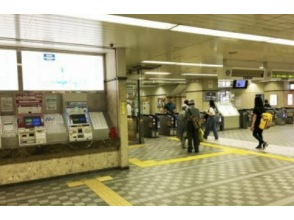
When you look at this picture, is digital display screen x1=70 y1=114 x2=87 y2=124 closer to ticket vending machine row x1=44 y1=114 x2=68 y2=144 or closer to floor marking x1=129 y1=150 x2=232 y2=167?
ticket vending machine row x1=44 y1=114 x2=68 y2=144

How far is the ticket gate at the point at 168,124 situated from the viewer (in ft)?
38.4

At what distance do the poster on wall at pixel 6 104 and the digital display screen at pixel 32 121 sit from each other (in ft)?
1.29

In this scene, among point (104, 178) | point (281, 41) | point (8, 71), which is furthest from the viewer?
point (281, 41)

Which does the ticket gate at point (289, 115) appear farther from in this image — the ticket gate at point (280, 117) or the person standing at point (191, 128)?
the person standing at point (191, 128)

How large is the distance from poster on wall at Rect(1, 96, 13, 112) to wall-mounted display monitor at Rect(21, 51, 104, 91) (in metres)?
0.40

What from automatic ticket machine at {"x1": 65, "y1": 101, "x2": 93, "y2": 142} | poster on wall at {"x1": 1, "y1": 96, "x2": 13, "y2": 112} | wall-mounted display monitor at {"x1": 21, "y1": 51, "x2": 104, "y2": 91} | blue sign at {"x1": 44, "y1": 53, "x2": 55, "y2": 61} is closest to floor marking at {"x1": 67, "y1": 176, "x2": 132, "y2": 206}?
automatic ticket machine at {"x1": 65, "y1": 101, "x2": 93, "y2": 142}

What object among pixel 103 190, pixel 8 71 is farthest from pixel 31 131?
pixel 103 190

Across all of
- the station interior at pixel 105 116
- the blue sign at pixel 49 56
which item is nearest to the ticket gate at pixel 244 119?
the station interior at pixel 105 116

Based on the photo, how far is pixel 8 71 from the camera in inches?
208

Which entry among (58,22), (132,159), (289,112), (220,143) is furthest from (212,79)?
(58,22)

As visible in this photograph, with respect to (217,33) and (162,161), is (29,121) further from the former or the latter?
(217,33)

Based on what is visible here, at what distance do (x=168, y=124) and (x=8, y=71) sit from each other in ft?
25.2

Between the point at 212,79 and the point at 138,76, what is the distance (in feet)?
22.6

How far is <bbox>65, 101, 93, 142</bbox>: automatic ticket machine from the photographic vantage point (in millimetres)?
5738
